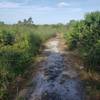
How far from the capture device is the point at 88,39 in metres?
15.5

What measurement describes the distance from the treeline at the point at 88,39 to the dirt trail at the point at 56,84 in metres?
1.00

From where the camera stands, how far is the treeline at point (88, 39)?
12.2 m

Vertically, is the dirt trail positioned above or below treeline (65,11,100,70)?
below

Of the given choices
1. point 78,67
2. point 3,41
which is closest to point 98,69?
point 78,67

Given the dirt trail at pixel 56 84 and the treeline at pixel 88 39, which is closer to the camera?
the dirt trail at pixel 56 84

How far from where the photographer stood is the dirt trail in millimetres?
8703

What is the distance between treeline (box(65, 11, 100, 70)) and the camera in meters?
12.2

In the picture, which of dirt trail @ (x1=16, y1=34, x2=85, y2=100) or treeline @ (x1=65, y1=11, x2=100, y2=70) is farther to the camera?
treeline @ (x1=65, y1=11, x2=100, y2=70)

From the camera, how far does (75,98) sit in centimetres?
863

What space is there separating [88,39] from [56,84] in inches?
246

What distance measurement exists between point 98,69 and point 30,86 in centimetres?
365

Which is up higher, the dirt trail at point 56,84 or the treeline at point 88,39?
the treeline at point 88,39

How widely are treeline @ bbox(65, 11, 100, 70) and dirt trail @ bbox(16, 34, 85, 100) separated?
3.28ft

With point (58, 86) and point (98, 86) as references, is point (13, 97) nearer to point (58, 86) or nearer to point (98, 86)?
point (58, 86)
